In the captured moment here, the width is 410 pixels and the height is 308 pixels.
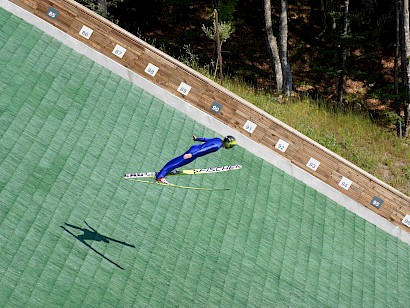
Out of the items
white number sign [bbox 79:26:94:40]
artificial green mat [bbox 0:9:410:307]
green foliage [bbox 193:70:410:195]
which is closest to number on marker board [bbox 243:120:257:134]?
artificial green mat [bbox 0:9:410:307]

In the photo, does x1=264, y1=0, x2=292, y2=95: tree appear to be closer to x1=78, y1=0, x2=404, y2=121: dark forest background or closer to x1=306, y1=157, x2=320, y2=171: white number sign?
x1=78, y1=0, x2=404, y2=121: dark forest background

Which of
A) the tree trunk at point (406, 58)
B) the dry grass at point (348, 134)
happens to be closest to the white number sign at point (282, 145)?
the dry grass at point (348, 134)

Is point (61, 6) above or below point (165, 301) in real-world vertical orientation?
above

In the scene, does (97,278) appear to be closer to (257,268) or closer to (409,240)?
(257,268)

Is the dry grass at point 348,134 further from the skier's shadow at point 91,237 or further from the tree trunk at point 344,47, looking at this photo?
the skier's shadow at point 91,237

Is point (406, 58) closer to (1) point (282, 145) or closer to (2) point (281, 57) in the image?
(2) point (281, 57)

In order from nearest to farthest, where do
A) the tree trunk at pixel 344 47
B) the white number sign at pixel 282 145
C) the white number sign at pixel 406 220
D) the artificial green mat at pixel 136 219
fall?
the artificial green mat at pixel 136 219 → the white number sign at pixel 282 145 → the white number sign at pixel 406 220 → the tree trunk at pixel 344 47

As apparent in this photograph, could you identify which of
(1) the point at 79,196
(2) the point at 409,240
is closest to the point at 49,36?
(1) the point at 79,196
